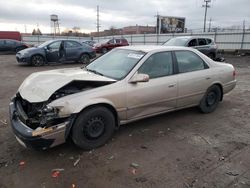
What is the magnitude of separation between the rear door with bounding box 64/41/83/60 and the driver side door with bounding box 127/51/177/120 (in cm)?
1001

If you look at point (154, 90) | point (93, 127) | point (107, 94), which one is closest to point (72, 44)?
point (154, 90)

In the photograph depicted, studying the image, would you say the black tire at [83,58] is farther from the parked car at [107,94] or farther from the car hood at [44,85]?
the car hood at [44,85]

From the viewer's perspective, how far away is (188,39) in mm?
13070

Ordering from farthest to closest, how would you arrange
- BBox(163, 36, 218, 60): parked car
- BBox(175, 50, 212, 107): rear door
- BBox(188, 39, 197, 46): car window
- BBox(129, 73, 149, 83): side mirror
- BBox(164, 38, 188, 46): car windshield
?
BBox(188, 39, 197, 46): car window < BBox(163, 36, 218, 60): parked car < BBox(164, 38, 188, 46): car windshield < BBox(175, 50, 212, 107): rear door < BBox(129, 73, 149, 83): side mirror

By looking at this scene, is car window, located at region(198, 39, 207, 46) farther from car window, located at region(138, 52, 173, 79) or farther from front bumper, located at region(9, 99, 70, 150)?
front bumper, located at region(9, 99, 70, 150)

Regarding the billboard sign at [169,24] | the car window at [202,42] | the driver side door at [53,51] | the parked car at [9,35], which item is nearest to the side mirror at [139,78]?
the driver side door at [53,51]

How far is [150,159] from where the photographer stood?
355cm

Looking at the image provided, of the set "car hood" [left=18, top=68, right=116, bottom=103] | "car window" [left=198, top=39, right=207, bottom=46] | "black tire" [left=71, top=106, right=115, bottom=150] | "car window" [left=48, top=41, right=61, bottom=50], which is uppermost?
"car window" [left=198, top=39, right=207, bottom=46]

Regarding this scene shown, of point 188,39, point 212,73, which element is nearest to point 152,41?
point 188,39

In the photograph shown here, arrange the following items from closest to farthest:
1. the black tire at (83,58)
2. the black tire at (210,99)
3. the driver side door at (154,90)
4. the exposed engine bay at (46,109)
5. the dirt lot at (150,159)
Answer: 1. the dirt lot at (150,159)
2. the exposed engine bay at (46,109)
3. the driver side door at (154,90)
4. the black tire at (210,99)
5. the black tire at (83,58)

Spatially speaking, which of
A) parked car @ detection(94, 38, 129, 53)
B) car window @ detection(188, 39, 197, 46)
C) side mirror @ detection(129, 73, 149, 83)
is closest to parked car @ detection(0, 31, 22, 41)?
parked car @ detection(94, 38, 129, 53)

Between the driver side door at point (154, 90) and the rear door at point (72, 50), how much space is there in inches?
394

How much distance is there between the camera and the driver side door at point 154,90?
412 cm

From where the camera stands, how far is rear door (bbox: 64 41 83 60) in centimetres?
1375
